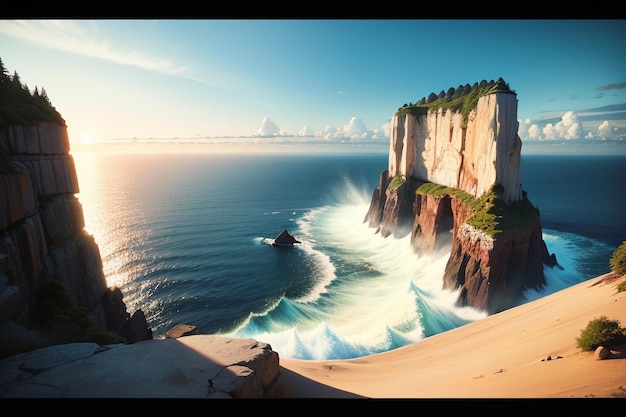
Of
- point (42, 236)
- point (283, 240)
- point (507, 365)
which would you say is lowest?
point (283, 240)

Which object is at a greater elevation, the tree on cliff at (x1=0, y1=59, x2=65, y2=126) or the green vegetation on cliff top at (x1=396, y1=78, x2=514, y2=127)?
the green vegetation on cliff top at (x1=396, y1=78, x2=514, y2=127)

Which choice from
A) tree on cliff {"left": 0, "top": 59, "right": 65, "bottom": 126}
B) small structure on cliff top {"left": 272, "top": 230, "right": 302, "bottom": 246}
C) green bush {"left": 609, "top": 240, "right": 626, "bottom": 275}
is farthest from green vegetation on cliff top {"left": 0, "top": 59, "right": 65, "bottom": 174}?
small structure on cliff top {"left": 272, "top": 230, "right": 302, "bottom": 246}

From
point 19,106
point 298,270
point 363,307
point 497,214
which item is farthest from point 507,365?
point 298,270

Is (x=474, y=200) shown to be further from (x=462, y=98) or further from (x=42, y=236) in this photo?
(x=42, y=236)

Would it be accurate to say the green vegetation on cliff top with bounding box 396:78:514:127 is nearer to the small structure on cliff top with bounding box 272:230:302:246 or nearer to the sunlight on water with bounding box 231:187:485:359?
the sunlight on water with bounding box 231:187:485:359

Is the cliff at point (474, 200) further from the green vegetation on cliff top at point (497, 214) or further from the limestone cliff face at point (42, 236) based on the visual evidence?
the limestone cliff face at point (42, 236)

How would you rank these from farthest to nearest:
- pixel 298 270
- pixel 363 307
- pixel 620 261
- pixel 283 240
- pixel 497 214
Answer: pixel 283 240
pixel 298 270
pixel 363 307
pixel 497 214
pixel 620 261
